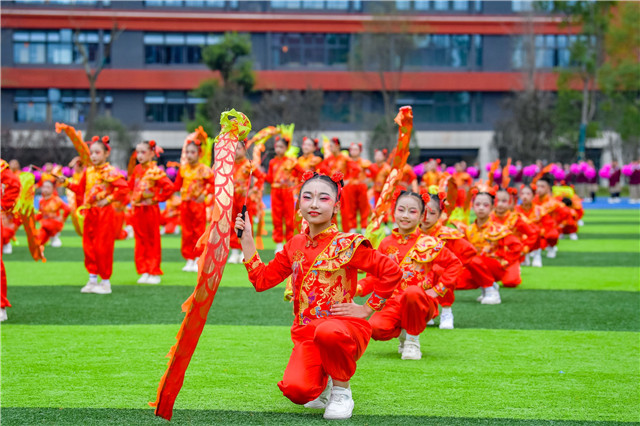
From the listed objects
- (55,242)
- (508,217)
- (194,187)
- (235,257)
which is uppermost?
(194,187)

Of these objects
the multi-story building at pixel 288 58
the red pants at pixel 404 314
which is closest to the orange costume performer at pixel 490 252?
the red pants at pixel 404 314

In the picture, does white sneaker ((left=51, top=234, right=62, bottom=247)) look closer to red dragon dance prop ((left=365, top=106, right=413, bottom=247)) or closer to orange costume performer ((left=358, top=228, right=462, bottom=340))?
red dragon dance prop ((left=365, top=106, right=413, bottom=247))

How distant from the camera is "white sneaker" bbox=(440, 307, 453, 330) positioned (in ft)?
28.3

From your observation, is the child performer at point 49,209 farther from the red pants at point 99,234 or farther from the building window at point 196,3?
the building window at point 196,3

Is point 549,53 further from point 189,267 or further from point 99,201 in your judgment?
point 99,201

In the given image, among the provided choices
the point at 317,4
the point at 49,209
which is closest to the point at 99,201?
the point at 49,209

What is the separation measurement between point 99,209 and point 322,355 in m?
5.92

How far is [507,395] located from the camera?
6.00m

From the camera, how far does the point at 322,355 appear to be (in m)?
5.32

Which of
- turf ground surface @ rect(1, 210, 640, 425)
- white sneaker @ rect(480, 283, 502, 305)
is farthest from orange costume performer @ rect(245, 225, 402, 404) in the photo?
white sneaker @ rect(480, 283, 502, 305)

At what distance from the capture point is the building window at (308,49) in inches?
1999

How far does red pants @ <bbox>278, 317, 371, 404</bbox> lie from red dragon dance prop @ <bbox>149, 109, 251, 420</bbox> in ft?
2.59

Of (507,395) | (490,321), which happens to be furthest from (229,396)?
(490,321)

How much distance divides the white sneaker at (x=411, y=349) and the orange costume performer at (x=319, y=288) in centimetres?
156
